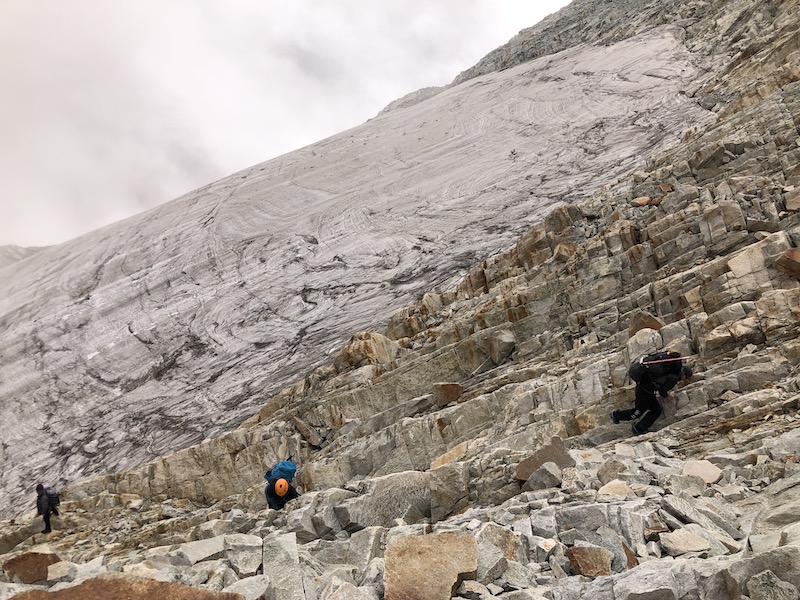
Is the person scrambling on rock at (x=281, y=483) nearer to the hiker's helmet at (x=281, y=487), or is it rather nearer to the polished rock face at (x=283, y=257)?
A: the hiker's helmet at (x=281, y=487)

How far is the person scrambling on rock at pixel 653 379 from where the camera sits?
8414mm

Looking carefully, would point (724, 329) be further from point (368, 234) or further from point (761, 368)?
point (368, 234)

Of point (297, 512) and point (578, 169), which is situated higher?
point (578, 169)

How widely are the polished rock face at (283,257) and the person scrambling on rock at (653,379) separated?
41.4 feet

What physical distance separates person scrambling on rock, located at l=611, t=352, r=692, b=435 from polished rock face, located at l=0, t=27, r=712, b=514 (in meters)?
12.6

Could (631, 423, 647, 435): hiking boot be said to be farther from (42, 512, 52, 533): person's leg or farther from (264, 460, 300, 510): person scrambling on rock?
(42, 512, 52, 533): person's leg

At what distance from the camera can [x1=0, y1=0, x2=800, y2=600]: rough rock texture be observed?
4.63m

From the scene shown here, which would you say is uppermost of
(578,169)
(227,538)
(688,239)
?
(578,169)

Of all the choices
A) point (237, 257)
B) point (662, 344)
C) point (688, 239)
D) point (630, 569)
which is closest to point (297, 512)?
point (630, 569)

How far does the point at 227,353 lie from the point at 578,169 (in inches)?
639

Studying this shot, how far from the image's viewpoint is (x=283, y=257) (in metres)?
29.0

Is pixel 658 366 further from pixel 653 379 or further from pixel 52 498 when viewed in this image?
pixel 52 498

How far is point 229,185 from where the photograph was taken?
39500 millimetres

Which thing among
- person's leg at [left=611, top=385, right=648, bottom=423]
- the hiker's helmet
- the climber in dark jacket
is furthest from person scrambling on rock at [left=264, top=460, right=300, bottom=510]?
the climber in dark jacket
